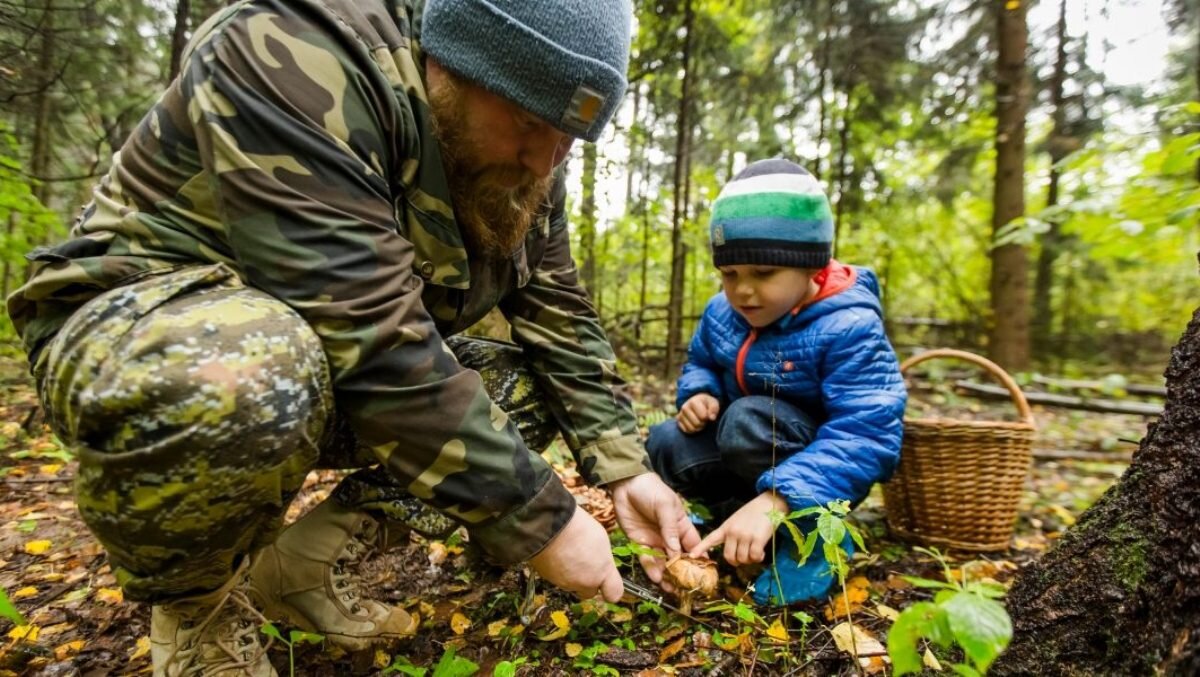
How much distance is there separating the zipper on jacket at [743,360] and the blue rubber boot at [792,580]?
693 millimetres

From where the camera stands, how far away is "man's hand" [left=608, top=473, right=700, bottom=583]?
5.70 ft

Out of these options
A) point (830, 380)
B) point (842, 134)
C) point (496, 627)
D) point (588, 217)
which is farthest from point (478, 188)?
point (842, 134)

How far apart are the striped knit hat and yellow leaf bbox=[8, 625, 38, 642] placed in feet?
7.27

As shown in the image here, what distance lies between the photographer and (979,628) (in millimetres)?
776

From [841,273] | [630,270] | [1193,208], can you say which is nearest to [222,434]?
[841,273]

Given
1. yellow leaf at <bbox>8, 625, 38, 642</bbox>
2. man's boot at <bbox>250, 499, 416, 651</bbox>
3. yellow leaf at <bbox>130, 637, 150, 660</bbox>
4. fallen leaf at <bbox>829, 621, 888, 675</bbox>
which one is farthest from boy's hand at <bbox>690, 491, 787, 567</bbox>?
yellow leaf at <bbox>8, 625, 38, 642</bbox>

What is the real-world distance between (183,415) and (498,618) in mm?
1027

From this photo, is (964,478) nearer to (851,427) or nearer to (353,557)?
(851,427)

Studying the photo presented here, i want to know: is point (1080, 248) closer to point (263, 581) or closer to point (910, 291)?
point (910, 291)

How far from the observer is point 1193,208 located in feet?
7.27

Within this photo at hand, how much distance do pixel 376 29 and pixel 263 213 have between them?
0.51 m

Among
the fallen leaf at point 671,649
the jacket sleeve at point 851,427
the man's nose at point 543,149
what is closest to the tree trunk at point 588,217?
the jacket sleeve at point 851,427

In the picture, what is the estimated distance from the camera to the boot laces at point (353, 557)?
161 centimetres

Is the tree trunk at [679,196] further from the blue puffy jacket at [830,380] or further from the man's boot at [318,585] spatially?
the man's boot at [318,585]
